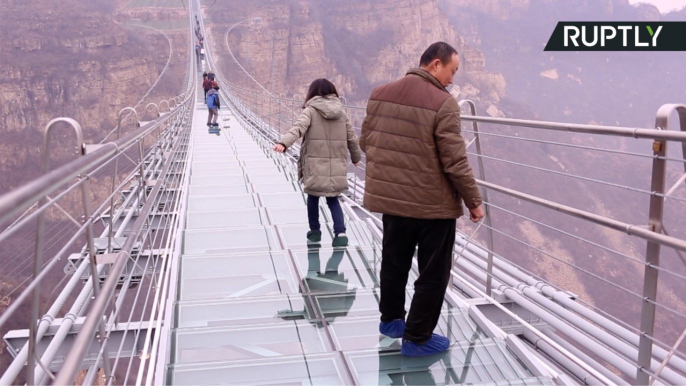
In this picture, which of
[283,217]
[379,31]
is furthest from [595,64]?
[283,217]

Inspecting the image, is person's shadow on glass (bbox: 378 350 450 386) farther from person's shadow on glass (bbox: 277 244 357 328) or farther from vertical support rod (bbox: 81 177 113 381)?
vertical support rod (bbox: 81 177 113 381)

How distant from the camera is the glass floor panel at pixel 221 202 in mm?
6422

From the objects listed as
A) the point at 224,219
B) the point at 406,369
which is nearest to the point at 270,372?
the point at 406,369

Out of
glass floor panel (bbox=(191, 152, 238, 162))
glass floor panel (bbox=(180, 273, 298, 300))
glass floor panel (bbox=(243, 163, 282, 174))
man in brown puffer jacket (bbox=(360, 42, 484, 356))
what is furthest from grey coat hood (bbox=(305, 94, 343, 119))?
glass floor panel (bbox=(191, 152, 238, 162))


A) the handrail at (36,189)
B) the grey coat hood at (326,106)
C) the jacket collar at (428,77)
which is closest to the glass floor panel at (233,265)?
the grey coat hood at (326,106)

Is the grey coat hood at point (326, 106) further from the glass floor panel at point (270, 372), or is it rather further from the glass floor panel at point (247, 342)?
the glass floor panel at point (270, 372)

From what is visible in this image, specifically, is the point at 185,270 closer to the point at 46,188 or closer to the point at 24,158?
the point at 46,188

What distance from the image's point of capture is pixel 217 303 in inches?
145

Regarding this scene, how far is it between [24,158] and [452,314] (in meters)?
54.3

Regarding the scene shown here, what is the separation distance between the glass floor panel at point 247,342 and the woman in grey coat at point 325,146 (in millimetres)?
1610

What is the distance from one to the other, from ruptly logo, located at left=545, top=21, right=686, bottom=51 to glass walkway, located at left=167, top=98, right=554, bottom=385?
127853 millimetres

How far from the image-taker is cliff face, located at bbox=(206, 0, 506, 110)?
7275 cm

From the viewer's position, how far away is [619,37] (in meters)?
143

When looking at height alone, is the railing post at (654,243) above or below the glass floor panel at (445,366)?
above
